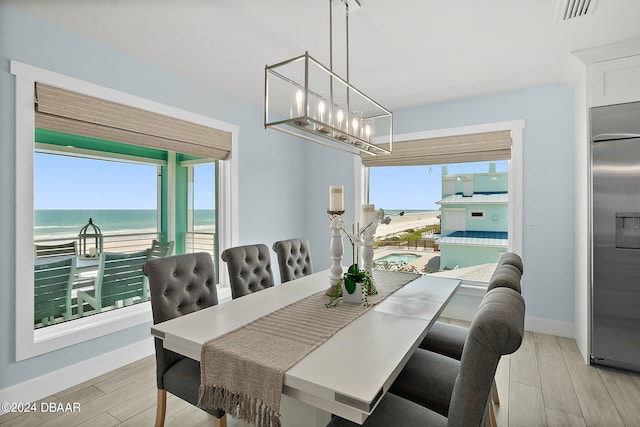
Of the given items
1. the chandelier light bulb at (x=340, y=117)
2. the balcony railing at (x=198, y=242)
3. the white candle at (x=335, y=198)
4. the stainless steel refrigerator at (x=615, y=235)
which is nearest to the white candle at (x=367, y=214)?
the white candle at (x=335, y=198)

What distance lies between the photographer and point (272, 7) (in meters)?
2.01

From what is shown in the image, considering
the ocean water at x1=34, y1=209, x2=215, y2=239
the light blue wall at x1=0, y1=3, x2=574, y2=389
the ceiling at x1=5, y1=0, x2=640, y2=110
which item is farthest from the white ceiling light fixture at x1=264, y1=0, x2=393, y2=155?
the ocean water at x1=34, y1=209, x2=215, y2=239

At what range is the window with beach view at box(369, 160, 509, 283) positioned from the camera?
3.59 m

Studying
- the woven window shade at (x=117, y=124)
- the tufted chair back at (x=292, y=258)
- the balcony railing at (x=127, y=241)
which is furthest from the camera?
the balcony railing at (x=127, y=241)

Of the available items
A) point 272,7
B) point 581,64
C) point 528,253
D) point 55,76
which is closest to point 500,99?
point 581,64

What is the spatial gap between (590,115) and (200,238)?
15.1ft

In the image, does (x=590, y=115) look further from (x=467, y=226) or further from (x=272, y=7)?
(x=272, y=7)

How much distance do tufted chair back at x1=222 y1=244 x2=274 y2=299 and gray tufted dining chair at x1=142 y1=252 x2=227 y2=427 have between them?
0.87 ft

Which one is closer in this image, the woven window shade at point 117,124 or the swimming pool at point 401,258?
the woven window shade at point 117,124

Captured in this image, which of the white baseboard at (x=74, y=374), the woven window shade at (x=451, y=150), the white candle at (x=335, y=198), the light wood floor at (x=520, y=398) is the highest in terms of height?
the woven window shade at (x=451, y=150)

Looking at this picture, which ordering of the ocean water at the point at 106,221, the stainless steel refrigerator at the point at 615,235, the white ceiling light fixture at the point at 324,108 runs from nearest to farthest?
the white ceiling light fixture at the point at 324,108 → the stainless steel refrigerator at the point at 615,235 → the ocean water at the point at 106,221

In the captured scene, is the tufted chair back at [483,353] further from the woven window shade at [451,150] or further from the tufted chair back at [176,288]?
the woven window shade at [451,150]

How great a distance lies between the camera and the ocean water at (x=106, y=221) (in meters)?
3.67

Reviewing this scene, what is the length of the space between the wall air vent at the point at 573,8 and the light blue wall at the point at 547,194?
1.30 m
